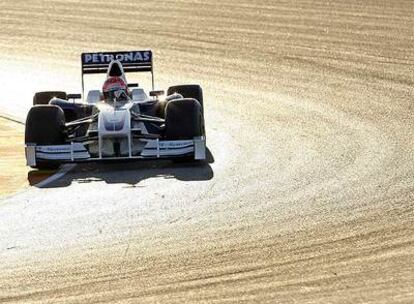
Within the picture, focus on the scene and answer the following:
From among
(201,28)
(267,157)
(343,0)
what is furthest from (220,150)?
(343,0)

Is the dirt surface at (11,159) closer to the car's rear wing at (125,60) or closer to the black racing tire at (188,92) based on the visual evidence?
the car's rear wing at (125,60)

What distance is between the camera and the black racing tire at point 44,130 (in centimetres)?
2069

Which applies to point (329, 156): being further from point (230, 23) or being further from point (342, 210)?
point (230, 23)

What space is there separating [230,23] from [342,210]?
67.9 feet

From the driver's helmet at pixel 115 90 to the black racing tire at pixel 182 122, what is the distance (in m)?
1.59

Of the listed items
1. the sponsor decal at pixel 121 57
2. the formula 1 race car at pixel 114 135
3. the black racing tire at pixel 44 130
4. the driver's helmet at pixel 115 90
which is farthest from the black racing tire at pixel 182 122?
the sponsor decal at pixel 121 57

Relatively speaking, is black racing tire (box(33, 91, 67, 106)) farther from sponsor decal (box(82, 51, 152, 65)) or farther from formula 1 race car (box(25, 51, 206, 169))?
formula 1 race car (box(25, 51, 206, 169))

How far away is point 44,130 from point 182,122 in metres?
2.14

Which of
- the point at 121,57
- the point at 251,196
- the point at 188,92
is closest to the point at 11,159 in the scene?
the point at 121,57

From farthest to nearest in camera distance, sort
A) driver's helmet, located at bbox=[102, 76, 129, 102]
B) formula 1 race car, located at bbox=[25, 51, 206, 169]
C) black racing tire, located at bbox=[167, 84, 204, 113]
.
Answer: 1. black racing tire, located at bbox=[167, 84, 204, 113]
2. driver's helmet, located at bbox=[102, 76, 129, 102]
3. formula 1 race car, located at bbox=[25, 51, 206, 169]

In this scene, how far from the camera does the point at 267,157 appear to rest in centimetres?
2159

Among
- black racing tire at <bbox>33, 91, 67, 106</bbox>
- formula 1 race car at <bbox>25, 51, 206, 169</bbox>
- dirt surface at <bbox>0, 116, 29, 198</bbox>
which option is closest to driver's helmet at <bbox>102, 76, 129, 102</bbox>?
formula 1 race car at <bbox>25, 51, 206, 169</bbox>

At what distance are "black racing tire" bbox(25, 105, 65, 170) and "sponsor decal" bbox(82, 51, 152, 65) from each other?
2.97m

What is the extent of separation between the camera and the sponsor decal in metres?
23.5
